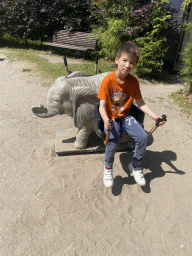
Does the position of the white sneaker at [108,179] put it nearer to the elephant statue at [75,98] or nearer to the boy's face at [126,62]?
the elephant statue at [75,98]

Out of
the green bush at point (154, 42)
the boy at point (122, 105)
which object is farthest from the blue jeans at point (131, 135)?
the green bush at point (154, 42)

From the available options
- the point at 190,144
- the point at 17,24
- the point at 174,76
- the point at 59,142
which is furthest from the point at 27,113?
the point at 17,24

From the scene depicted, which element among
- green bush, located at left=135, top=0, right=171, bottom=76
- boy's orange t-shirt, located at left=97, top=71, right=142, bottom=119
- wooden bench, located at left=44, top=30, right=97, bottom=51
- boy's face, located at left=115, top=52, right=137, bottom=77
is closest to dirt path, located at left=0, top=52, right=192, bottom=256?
boy's orange t-shirt, located at left=97, top=71, right=142, bottom=119

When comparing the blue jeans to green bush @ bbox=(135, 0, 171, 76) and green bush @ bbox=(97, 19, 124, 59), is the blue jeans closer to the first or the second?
green bush @ bbox=(135, 0, 171, 76)

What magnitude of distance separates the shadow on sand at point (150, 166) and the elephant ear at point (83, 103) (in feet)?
2.99

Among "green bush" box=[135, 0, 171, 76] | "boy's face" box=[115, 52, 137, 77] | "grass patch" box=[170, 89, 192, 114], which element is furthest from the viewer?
"green bush" box=[135, 0, 171, 76]

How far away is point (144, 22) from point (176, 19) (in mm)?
1490

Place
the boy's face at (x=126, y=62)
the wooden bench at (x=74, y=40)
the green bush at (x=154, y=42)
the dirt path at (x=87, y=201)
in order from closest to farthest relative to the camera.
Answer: the dirt path at (x=87, y=201) → the boy's face at (x=126, y=62) → the green bush at (x=154, y=42) → the wooden bench at (x=74, y=40)

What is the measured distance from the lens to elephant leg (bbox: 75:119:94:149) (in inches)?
119

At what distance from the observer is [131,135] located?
2467mm

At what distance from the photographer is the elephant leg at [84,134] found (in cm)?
301

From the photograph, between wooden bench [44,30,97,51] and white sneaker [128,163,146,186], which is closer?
white sneaker [128,163,146,186]

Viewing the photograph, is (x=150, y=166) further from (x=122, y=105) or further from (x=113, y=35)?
(x=113, y=35)

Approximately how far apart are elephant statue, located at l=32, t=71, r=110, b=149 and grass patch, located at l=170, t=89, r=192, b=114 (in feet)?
9.54
